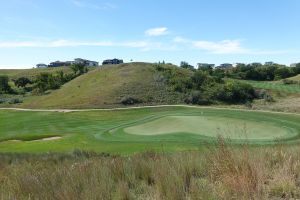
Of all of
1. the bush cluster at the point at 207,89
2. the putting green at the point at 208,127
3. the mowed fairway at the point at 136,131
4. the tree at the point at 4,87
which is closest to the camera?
the mowed fairway at the point at 136,131

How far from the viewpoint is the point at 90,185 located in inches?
255

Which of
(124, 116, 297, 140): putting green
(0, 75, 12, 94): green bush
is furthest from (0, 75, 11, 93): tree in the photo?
(124, 116, 297, 140): putting green

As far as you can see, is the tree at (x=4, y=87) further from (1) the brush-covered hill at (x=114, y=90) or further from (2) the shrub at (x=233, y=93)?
(2) the shrub at (x=233, y=93)

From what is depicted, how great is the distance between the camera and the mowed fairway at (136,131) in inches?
1213

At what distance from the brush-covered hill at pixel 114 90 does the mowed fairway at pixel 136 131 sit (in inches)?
483

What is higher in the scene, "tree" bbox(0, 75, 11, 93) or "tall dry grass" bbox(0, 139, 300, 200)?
"tall dry grass" bbox(0, 139, 300, 200)

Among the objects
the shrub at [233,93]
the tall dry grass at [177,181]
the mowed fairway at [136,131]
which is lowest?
the mowed fairway at [136,131]

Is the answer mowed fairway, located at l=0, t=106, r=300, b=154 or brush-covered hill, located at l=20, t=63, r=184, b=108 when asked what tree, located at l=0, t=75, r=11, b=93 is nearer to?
brush-covered hill, located at l=20, t=63, r=184, b=108

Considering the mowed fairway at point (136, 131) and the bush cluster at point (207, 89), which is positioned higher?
the bush cluster at point (207, 89)

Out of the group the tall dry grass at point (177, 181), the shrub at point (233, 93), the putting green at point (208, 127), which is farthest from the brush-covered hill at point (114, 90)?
the tall dry grass at point (177, 181)

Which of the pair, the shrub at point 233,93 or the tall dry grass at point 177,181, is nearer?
the tall dry grass at point 177,181

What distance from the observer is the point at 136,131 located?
41.6 meters

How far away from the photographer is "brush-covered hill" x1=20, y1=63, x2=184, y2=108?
3216 inches

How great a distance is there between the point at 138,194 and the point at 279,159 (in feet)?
9.63
